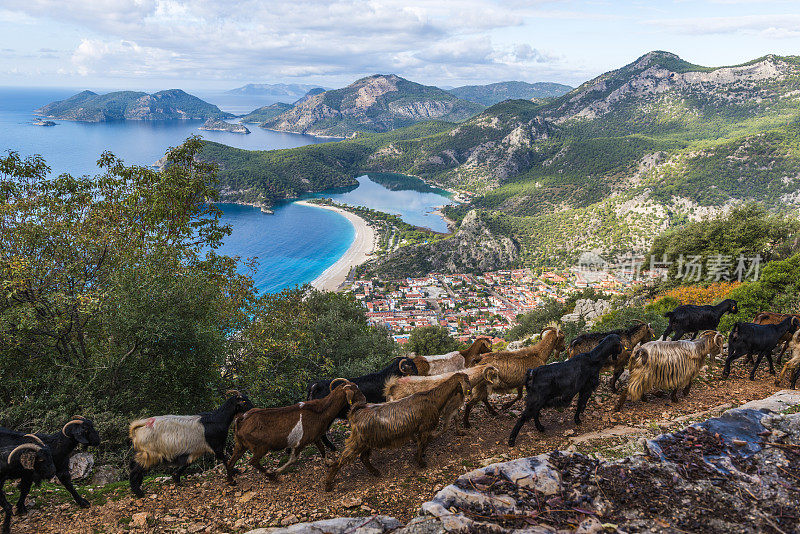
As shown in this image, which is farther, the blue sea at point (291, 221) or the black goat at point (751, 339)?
the blue sea at point (291, 221)

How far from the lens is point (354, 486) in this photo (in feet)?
21.4

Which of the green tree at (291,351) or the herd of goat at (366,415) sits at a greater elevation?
the herd of goat at (366,415)

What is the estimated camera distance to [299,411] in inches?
275

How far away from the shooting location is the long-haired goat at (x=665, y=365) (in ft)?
27.8

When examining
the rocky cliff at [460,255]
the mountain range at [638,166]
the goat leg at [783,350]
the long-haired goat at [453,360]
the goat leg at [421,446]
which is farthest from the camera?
the rocky cliff at [460,255]

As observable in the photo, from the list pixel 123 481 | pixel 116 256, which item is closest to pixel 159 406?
pixel 123 481

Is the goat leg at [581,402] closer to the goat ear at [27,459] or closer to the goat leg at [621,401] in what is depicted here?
the goat leg at [621,401]

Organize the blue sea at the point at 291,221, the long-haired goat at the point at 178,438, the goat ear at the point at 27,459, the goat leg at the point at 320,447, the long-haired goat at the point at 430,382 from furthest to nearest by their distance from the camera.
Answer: the blue sea at the point at 291,221, the long-haired goat at the point at 430,382, the goat leg at the point at 320,447, the long-haired goat at the point at 178,438, the goat ear at the point at 27,459

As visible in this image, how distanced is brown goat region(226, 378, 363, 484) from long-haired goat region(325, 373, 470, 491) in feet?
2.25

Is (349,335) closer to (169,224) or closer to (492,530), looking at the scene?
(169,224)

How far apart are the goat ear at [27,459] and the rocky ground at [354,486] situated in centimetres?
83

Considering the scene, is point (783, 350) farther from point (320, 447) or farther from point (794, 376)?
point (320, 447)

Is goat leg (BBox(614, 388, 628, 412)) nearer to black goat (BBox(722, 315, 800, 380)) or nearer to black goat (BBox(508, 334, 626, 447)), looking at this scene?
black goat (BBox(508, 334, 626, 447))

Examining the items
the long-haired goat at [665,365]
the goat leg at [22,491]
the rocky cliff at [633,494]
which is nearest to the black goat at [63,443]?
the goat leg at [22,491]
